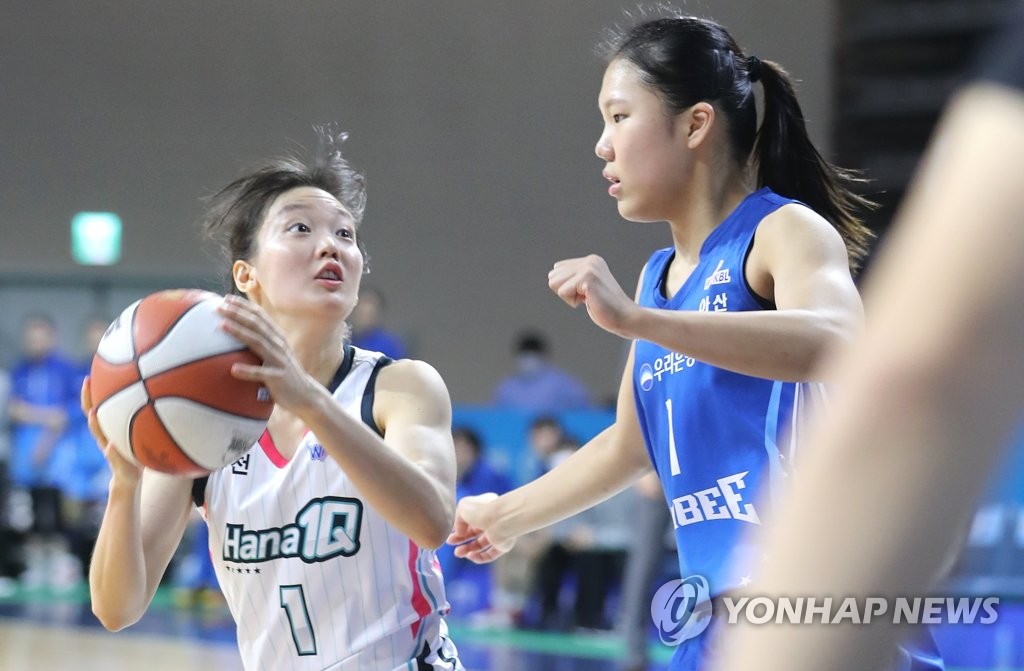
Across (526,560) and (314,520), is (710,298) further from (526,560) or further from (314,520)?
(526,560)

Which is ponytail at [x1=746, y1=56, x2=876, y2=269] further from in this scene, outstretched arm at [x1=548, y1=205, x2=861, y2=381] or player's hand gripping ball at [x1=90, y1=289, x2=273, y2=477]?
player's hand gripping ball at [x1=90, y1=289, x2=273, y2=477]

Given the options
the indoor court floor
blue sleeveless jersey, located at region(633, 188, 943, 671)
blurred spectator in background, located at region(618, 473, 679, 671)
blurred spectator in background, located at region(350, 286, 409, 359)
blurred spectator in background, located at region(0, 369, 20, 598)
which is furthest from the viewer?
blurred spectator in background, located at region(0, 369, 20, 598)

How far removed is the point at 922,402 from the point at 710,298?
70.6 inches

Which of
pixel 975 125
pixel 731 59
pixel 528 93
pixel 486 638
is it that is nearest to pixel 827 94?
pixel 528 93

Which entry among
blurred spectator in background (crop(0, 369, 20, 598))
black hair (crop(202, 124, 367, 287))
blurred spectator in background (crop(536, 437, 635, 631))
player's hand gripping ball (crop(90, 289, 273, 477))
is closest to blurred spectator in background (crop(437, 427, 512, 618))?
blurred spectator in background (crop(536, 437, 635, 631))

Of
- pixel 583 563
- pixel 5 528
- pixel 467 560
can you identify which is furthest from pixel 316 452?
pixel 5 528

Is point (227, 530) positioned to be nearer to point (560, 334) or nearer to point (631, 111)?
point (631, 111)

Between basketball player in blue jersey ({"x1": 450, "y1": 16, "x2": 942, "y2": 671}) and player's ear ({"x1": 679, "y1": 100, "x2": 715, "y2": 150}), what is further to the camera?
player's ear ({"x1": 679, "y1": 100, "x2": 715, "y2": 150})

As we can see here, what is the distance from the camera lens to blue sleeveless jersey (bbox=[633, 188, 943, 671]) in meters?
2.30

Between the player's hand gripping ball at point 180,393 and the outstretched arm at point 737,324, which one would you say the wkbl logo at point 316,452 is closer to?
the player's hand gripping ball at point 180,393

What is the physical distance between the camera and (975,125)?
65 cm

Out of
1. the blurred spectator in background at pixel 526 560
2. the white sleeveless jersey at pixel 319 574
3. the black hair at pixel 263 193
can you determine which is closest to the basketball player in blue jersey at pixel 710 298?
the white sleeveless jersey at pixel 319 574

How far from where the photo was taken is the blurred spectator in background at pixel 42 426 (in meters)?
10.1

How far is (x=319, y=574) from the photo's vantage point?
A: 8.18ft
